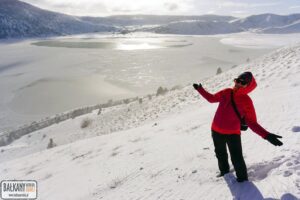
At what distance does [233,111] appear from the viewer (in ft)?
14.7

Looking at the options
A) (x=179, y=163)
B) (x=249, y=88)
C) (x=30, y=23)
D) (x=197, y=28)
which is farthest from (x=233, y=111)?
(x=30, y=23)

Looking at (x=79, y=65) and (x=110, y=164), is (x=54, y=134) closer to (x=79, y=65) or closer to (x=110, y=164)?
(x=110, y=164)

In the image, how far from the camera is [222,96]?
15.1ft

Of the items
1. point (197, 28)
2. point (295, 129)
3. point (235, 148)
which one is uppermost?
point (197, 28)

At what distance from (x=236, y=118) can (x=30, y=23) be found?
17374 centimetres

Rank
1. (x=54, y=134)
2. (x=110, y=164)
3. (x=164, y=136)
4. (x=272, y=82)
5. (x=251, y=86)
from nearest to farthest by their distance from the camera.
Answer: (x=251, y=86), (x=110, y=164), (x=164, y=136), (x=272, y=82), (x=54, y=134)

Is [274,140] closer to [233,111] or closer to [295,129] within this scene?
[233,111]

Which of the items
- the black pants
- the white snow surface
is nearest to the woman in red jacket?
the black pants

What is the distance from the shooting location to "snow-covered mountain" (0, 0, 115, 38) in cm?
14638

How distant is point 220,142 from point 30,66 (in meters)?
48.9

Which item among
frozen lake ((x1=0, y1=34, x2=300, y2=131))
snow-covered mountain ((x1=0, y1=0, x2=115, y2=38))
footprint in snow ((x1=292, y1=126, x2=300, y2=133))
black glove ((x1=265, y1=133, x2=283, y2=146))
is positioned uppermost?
snow-covered mountain ((x1=0, y1=0, x2=115, y2=38))

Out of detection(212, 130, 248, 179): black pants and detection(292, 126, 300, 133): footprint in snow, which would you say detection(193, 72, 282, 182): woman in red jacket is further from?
detection(292, 126, 300, 133): footprint in snow

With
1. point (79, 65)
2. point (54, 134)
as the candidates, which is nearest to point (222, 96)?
point (54, 134)

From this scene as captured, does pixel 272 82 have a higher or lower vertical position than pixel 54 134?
higher
